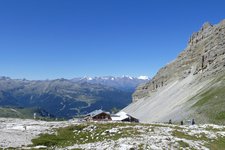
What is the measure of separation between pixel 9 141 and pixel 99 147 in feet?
41.9

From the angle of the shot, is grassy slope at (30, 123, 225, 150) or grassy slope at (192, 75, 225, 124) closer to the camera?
grassy slope at (30, 123, 225, 150)

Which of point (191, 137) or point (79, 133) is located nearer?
point (191, 137)

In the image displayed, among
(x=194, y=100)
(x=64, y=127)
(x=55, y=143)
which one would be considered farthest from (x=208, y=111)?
(x=55, y=143)

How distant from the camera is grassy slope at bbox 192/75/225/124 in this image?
418 ft

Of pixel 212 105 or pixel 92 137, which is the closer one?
pixel 92 137

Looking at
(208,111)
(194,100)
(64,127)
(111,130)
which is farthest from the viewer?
(194,100)

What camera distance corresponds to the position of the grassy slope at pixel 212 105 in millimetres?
127456

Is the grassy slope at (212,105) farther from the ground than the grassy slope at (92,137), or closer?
farther from the ground

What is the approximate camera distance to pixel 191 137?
2249 inches

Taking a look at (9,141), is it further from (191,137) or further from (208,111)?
(208,111)

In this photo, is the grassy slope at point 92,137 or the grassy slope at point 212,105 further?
the grassy slope at point 212,105

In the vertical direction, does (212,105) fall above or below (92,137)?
above

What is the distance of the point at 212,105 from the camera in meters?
144

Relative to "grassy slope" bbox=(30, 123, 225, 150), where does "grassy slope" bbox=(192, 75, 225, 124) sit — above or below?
above
